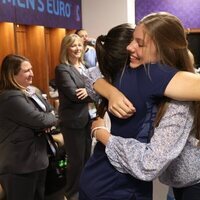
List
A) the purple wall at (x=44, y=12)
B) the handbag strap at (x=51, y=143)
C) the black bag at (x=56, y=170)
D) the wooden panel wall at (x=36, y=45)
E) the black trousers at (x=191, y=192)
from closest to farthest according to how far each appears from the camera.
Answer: the black trousers at (x=191, y=192) < the handbag strap at (x=51, y=143) < the black bag at (x=56, y=170) < the purple wall at (x=44, y=12) < the wooden panel wall at (x=36, y=45)

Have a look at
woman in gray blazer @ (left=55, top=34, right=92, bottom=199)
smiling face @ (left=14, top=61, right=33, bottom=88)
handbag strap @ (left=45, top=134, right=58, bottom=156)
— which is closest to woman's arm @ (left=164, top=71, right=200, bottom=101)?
smiling face @ (left=14, top=61, right=33, bottom=88)

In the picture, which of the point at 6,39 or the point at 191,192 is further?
the point at 6,39

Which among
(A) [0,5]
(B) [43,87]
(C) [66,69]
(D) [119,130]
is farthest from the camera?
(B) [43,87]

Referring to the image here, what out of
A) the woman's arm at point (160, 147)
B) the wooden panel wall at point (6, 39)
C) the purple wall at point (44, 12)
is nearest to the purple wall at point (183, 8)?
the purple wall at point (44, 12)

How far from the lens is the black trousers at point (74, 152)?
121 inches

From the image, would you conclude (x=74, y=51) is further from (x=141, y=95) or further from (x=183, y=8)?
(x=183, y=8)

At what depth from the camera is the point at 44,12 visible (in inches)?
182

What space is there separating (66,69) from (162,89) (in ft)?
6.67

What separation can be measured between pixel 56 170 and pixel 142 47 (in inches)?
82.3

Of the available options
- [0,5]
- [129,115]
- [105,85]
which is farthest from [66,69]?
[129,115]

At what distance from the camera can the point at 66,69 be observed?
300 cm

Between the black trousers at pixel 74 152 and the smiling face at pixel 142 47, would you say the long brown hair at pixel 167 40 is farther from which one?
the black trousers at pixel 74 152

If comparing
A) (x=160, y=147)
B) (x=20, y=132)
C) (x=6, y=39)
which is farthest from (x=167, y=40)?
(x=6, y=39)

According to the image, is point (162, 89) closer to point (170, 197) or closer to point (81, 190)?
point (81, 190)
